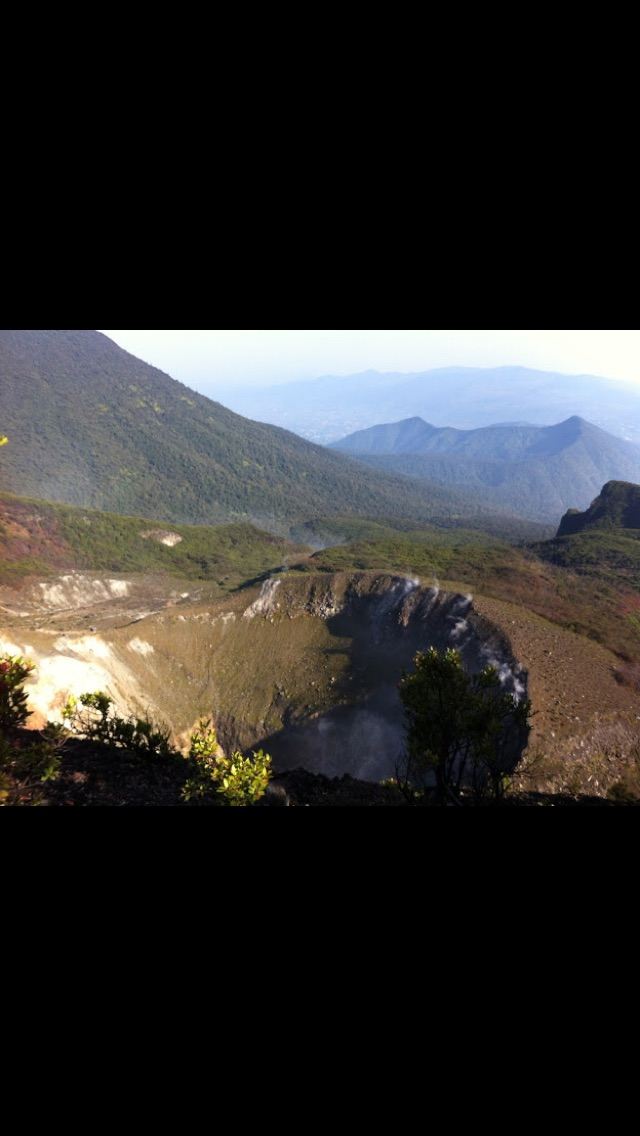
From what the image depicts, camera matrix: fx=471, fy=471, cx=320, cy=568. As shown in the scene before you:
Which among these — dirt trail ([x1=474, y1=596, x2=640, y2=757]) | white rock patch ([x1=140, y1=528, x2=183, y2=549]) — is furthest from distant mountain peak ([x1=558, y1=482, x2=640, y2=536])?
white rock patch ([x1=140, y1=528, x2=183, y2=549])

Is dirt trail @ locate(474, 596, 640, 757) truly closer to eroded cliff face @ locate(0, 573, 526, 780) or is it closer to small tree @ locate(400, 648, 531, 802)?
eroded cliff face @ locate(0, 573, 526, 780)

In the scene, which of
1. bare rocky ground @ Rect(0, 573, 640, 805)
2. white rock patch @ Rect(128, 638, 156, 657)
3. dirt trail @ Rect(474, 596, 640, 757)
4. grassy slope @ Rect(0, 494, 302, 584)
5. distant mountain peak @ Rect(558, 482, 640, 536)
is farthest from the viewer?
distant mountain peak @ Rect(558, 482, 640, 536)

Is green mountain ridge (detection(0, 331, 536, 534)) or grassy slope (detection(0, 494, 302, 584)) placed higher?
green mountain ridge (detection(0, 331, 536, 534))

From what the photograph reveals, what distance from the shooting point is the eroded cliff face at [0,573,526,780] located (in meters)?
21.8

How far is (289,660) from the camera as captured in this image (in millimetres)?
26516

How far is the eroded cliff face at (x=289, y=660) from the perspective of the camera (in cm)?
2183

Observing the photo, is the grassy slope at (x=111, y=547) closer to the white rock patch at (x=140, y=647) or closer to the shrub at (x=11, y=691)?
the white rock patch at (x=140, y=647)

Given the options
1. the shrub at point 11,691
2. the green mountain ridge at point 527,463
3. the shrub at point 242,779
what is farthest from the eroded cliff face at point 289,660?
the green mountain ridge at point 527,463

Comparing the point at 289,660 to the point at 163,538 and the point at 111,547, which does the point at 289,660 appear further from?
the point at 163,538

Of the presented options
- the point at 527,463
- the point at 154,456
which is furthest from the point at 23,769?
the point at 527,463

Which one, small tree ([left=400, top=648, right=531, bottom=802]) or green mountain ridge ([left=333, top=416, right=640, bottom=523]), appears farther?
green mountain ridge ([left=333, top=416, right=640, bottom=523])
